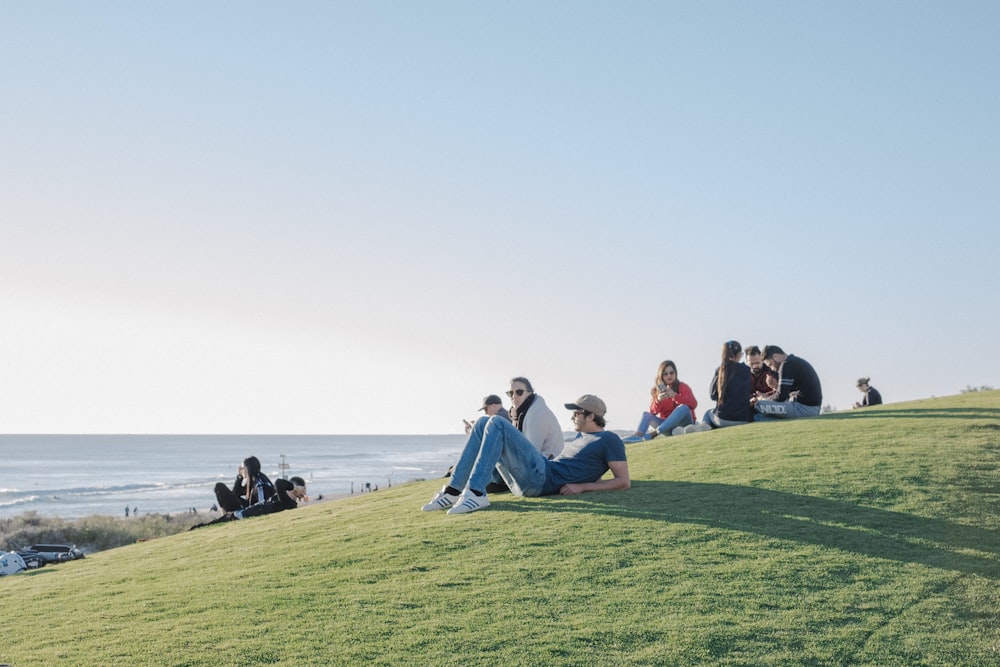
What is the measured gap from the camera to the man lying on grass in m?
9.96

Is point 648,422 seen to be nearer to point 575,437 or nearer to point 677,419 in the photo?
point 677,419

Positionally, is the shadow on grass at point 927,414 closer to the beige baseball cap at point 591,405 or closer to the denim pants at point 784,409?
the denim pants at point 784,409

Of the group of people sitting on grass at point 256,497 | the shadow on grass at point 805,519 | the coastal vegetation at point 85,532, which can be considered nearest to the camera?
the shadow on grass at point 805,519

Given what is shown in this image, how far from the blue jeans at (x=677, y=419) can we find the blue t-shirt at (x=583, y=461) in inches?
303

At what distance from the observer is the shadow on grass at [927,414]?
14.7 m

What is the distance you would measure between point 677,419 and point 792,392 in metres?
2.42

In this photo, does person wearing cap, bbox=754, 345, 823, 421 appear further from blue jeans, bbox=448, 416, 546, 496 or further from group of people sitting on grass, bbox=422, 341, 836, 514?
blue jeans, bbox=448, 416, 546, 496

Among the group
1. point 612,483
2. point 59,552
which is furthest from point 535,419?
point 59,552

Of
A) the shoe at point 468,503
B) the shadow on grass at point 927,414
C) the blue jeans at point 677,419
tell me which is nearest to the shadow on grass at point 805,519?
the shoe at point 468,503

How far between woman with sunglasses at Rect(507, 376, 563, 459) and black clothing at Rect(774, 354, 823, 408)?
21.6 feet

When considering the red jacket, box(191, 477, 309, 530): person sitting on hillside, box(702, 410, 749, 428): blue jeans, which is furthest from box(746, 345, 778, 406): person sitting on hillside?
box(191, 477, 309, 530): person sitting on hillside

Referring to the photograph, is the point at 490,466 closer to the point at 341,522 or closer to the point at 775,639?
the point at 341,522

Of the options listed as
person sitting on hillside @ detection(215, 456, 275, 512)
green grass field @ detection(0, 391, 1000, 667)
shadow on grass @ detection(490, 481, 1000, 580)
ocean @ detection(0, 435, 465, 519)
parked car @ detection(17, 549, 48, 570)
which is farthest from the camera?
ocean @ detection(0, 435, 465, 519)

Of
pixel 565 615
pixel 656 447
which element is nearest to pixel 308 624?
pixel 565 615
